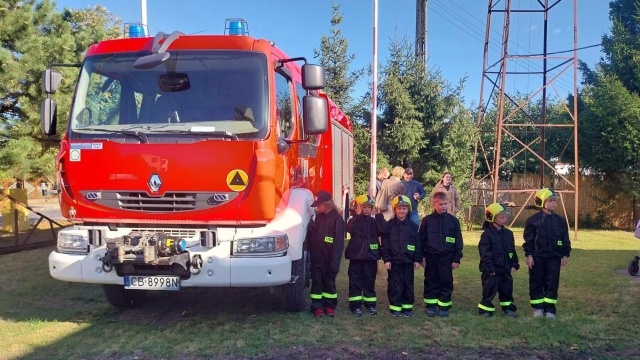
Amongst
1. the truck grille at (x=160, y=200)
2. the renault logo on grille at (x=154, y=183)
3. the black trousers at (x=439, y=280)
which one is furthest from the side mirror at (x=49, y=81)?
Result: the black trousers at (x=439, y=280)

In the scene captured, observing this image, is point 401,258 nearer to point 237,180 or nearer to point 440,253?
point 440,253

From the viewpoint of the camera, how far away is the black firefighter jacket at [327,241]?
551cm

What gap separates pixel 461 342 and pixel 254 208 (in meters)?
2.35

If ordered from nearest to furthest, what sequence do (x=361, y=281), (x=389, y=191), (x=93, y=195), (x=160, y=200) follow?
1. (x=160, y=200)
2. (x=93, y=195)
3. (x=361, y=281)
4. (x=389, y=191)

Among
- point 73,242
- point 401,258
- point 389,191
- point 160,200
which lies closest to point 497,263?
point 401,258

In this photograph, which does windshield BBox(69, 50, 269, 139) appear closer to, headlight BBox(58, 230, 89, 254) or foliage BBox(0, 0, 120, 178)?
headlight BBox(58, 230, 89, 254)

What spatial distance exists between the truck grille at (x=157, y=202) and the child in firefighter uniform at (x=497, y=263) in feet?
10.7

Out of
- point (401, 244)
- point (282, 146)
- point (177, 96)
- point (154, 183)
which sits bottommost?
point (401, 244)

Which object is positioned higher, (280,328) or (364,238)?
(364,238)

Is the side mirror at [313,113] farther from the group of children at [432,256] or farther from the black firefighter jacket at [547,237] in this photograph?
the black firefighter jacket at [547,237]

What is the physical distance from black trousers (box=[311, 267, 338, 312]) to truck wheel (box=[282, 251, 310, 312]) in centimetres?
11

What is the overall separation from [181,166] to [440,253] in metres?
2.99

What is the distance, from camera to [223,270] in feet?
15.1

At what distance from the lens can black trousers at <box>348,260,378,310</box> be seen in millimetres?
5660
